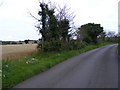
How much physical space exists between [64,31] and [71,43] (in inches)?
112

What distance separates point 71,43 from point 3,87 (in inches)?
1016

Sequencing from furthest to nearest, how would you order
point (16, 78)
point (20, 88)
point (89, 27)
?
point (89, 27) → point (16, 78) → point (20, 88)

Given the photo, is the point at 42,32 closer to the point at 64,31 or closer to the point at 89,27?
the point at 64,31

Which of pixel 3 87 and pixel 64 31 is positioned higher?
pixel 64 31

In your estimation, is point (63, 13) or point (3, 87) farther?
point (63, 13)

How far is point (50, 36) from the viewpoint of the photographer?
26547 millimetres

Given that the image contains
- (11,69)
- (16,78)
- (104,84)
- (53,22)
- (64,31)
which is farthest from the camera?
(64,31)

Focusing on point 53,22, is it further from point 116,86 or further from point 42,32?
point 116,86

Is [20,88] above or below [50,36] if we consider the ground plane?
below

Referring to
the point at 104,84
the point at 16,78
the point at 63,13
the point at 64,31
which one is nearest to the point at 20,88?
the point at 16,78

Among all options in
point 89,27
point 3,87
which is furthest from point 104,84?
point 89,27

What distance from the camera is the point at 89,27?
207 ft

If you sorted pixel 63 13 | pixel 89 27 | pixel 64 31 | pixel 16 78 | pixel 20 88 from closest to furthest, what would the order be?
pixel 20 88, pixel 16 78, pixel 64 31, pixel 63 13, pixel 89 27

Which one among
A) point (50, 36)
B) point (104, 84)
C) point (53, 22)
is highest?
point (53, 22)
